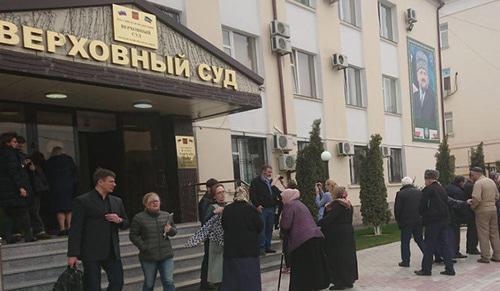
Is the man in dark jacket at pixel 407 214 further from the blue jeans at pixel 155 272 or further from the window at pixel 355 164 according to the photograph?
the window at pixel 355 164

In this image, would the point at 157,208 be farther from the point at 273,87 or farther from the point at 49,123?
the point at 273,87

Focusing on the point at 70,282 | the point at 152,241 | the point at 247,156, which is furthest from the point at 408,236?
the point at 70,282

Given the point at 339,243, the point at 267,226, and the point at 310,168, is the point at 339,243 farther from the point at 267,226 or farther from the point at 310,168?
the point at 310,168

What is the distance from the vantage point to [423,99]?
76.4ft

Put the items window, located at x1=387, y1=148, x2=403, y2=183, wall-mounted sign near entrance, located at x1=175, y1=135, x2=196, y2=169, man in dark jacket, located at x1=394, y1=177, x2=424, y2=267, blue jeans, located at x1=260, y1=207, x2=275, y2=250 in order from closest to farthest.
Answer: man in dark jacket, located at x1=394, y1=177, x2=424, y2=267
blue jeans, located at x1=260, y1=207, x2=275, y2=250
wall-mounted sign near entrance, located at x1=175, y1=135, x2=196, y2=169
window, located at x1=387, y1=148, x2=403, y2=183

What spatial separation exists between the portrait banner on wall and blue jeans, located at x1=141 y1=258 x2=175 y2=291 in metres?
17.6

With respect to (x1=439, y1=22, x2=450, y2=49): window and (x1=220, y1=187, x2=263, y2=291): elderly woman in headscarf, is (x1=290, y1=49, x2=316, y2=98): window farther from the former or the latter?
Answer: (x1=439, y1=22, x2=450, y2=49): window

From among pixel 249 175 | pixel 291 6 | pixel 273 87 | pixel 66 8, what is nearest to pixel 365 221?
pixel 249 175

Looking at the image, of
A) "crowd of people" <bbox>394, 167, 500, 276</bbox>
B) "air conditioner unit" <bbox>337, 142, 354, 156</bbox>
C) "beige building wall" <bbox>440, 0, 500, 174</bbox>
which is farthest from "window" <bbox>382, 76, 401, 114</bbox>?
"beige building wall" <bbox>440, 0, 500, 174</bbox>

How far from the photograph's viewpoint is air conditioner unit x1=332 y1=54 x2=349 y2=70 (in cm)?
1748

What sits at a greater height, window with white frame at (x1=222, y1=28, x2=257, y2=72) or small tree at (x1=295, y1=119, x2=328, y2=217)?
window with white frame at (x1=222, y1=28, x2=257, y2=72)

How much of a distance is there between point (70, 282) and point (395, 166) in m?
17.9

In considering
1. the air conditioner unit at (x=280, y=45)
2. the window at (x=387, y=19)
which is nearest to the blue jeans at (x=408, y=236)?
the air conditioner unit at (x=280, y=45)

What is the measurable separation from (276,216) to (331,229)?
9.90 ft
